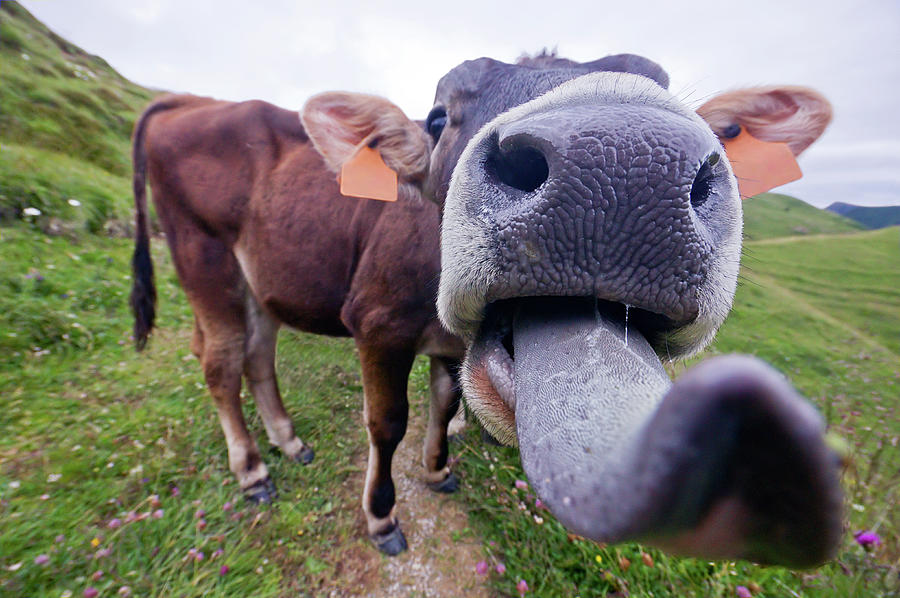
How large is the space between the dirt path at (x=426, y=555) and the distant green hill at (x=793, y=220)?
22.4 meters

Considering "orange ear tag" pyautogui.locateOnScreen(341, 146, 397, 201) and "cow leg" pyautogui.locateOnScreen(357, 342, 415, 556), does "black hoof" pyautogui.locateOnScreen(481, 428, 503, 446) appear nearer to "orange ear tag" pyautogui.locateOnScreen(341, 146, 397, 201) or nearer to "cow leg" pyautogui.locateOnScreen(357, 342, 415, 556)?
"cow leg" pyautogui.locateOnScreen(357, 342, 415, 556)

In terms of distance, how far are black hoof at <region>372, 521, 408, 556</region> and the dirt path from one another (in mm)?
38

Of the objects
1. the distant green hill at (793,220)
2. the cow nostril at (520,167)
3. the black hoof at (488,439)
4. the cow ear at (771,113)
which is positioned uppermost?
the distant green hill at (793,220)

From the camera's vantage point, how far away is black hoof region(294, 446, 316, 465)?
3.42m

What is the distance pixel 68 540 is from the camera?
2463mm

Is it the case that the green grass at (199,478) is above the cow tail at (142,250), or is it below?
below

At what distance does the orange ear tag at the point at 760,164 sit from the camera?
2.00 metres

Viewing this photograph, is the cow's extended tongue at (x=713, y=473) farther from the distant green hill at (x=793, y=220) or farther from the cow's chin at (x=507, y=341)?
the distant green hill at (x=793, y=220)

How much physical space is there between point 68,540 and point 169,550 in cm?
57

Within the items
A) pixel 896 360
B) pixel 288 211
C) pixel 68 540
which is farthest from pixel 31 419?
pixel 896 360

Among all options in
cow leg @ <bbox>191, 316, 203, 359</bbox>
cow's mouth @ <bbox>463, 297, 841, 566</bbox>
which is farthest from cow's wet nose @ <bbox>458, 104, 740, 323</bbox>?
cow leg @ <bbox>191, 316, 203, 359</bbox>

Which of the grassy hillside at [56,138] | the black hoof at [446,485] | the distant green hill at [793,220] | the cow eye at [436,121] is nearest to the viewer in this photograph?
the cow eye at [436,121]

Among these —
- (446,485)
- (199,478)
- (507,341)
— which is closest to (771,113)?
(507,341)

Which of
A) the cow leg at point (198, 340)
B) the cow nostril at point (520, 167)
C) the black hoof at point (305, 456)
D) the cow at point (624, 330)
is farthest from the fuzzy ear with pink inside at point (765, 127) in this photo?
the cow leg at point (198, 340)
